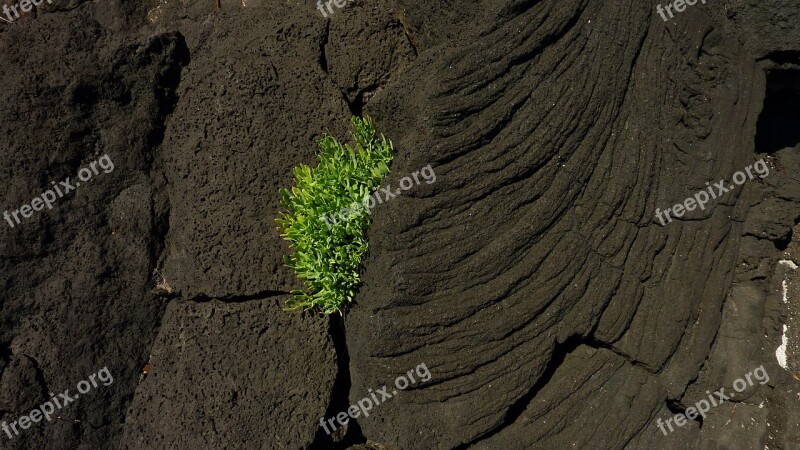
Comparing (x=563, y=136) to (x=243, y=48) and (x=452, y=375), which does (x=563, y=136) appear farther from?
A: (x=243, y=48)

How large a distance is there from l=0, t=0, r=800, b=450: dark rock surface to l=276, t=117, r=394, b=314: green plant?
125mm

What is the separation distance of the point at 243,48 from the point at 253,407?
2201 mm

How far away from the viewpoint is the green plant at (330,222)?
348 centimetres

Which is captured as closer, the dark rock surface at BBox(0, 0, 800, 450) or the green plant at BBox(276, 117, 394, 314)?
the dark rock surface at BBox(0, 0, 800, 450)

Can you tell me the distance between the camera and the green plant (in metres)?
3.48

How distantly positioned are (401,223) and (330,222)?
48 cm

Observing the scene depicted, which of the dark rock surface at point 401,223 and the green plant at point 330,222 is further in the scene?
the green plant at point 330,222

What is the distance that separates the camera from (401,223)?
3.25 metres

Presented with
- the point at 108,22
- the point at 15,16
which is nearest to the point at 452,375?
the point at 108,22

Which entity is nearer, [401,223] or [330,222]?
[401,223]

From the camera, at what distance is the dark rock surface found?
3359 millimetres

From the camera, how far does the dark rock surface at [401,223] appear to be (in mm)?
3359

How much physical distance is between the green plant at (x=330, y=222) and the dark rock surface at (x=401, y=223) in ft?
0.41

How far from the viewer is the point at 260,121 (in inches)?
147
